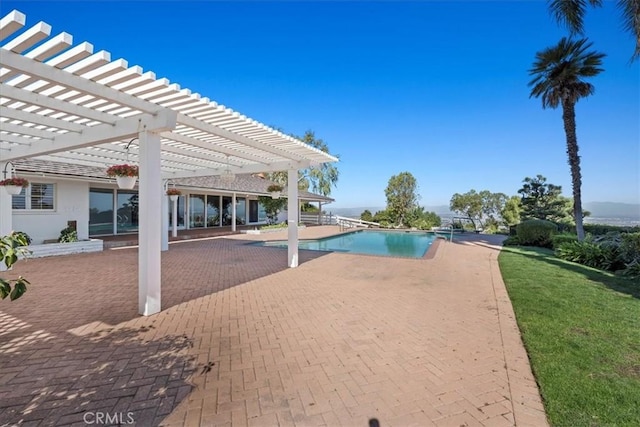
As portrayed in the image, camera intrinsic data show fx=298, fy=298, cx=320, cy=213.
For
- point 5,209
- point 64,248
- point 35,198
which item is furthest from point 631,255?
point 35,198

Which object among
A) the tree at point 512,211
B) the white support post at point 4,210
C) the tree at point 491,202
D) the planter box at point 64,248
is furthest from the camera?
the tree at point 491,202

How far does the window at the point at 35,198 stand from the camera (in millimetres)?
11375

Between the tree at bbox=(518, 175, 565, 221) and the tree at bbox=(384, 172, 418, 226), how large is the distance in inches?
428

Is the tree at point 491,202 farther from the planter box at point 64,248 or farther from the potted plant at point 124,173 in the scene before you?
the potted plant at point 124,173

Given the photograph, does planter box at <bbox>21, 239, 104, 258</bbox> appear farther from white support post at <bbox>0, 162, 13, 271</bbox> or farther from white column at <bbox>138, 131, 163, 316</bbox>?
white column at <bbox>138, 131, 163, 316</bbox>

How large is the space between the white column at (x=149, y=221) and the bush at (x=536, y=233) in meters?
17.0

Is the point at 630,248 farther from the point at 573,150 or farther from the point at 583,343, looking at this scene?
the point at 583,343

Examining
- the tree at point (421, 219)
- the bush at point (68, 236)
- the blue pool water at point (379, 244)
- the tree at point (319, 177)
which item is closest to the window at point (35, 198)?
the bush at point (68, 236)

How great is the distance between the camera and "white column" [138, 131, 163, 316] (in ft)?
16.6

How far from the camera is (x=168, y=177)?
1241 cm

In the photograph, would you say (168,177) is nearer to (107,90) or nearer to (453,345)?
(107,90)

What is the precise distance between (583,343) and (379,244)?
45.8 feet

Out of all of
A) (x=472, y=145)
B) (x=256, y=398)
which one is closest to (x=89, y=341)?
(x=256, y=398)

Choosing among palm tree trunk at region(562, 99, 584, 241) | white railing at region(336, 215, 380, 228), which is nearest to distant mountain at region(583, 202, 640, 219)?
palm tree trunk at region(562, 99, 584, 241)
